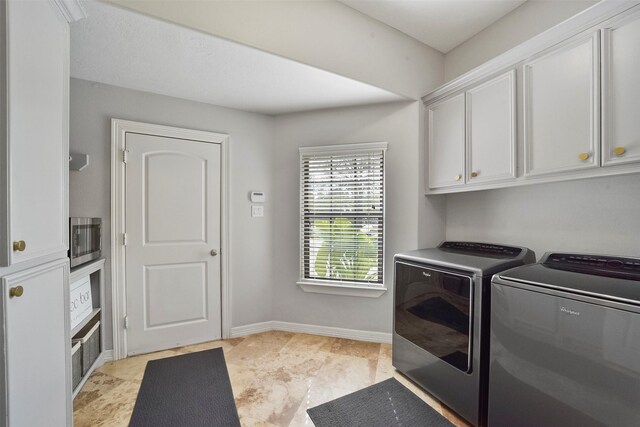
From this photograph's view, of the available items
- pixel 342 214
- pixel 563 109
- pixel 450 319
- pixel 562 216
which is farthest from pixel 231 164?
pixel 562 216

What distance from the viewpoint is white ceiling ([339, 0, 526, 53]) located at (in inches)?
84.2

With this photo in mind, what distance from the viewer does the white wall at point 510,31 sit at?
1.88 meters

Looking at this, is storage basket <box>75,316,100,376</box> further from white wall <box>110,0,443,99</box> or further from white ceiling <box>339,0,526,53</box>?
white ceiling <box>339,0,526,53</box>

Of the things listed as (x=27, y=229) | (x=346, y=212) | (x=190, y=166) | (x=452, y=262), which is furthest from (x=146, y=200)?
(x=452, y=262)

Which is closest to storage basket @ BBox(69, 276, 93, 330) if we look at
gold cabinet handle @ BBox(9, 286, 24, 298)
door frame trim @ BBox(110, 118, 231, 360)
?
door frame trim @ BBox(110, 118, 231, 360)

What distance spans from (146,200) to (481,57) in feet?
10.6

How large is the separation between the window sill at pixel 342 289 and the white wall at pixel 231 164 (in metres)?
0.47

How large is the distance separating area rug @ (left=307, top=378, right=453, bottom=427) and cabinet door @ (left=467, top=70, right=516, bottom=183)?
163 cm

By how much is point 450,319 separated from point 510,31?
7.40 feet

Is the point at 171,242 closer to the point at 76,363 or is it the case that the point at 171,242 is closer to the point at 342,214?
the point at 76,363

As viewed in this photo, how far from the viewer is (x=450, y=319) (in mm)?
1819

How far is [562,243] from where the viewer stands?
73.7 inches

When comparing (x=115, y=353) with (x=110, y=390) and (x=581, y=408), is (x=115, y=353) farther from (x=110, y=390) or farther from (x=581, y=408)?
(x=581, y=408)

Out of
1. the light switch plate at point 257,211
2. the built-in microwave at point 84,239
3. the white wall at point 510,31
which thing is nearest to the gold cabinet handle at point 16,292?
the built-in microwave at point 84,239
